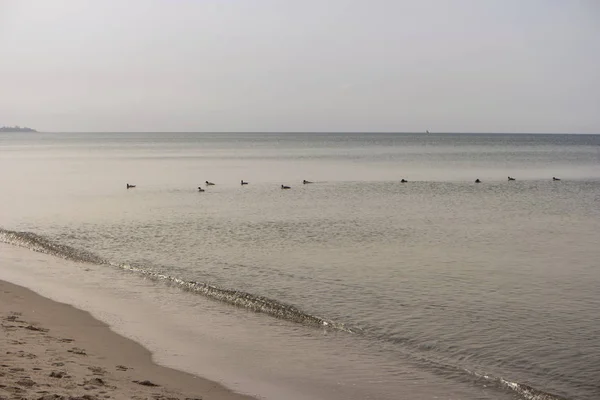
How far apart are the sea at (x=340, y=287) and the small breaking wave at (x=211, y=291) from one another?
0.20 feet

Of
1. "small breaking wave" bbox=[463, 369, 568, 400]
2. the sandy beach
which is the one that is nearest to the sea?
"small breaking wave" bbox=[463, 369, 568, 400]

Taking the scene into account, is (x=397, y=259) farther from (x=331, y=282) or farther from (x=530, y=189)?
(x=530, y=189)

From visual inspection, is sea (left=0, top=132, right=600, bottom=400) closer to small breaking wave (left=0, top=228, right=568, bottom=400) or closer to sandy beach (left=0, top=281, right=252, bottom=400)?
small breaking wave (left=0, top=228, right=568, bottom=400)

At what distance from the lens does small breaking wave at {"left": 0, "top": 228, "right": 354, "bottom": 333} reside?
44.9 feet

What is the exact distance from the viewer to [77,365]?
9.59 metres

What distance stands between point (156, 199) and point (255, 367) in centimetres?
3106

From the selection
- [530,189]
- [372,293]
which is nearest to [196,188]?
[530,189]

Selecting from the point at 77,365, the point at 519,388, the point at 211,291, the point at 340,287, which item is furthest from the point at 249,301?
the point at 519,388

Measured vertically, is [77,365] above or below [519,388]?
above

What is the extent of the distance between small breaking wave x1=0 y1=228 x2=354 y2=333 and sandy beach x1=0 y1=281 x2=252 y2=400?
337cm

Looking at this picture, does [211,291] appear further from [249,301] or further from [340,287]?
[340,287]

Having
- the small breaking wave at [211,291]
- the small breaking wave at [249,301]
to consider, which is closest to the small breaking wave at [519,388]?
the small breaking wave at [249,301]

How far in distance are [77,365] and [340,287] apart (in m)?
8.12

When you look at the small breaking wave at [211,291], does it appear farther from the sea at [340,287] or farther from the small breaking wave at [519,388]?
the small breaking wave at [519,388]
